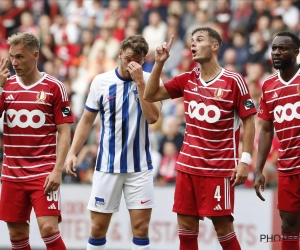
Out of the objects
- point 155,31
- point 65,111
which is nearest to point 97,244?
point 65,111

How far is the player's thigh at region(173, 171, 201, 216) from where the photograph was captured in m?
8.99

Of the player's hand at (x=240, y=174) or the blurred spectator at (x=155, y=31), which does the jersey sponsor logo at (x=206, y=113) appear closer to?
the player's hand at (x=240, y=174)

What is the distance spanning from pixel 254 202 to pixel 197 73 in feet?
13.4

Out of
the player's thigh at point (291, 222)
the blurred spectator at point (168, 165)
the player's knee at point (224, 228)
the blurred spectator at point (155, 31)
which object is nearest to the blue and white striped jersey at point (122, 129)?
the player's knee at point (224, 228)

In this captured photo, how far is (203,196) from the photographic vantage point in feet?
29.3

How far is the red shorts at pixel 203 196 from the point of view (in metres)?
8.89

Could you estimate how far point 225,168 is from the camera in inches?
352

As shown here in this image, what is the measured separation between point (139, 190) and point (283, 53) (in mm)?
2058

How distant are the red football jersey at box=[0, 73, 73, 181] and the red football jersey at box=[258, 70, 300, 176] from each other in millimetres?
2081

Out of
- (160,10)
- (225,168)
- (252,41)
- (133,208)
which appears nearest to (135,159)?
(133,208)

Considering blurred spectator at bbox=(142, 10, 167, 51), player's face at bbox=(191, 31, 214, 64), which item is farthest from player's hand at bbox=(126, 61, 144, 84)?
blurred spectator at bbox=(142, 10, 167, 51)

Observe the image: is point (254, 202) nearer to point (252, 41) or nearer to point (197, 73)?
point (197, 73)

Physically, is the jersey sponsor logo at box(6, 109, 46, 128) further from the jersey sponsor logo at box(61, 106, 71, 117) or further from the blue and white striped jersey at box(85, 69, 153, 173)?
the blue and white striped jersey at box(85, 69, 153, 173)

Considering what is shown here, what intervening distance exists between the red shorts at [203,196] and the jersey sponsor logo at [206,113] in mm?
576
